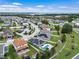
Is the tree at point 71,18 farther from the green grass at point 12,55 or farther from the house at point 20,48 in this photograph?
the green grass at point 12,55

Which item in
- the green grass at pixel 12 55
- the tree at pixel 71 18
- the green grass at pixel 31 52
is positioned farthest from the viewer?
the tree at pixel 71 18

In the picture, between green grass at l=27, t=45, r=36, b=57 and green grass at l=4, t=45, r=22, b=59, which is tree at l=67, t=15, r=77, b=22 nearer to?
green grass at l=27, t=45, r=36, b=57

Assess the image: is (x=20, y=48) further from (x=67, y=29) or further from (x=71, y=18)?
(x=71, y=18)

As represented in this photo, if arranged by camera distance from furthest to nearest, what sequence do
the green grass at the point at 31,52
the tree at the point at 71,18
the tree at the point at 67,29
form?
the tree at the point at 67,29
the tree at the point at 71,18
the green grass at the point at 31,52

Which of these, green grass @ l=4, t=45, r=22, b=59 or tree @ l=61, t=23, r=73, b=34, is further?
tree @ l=61, t=23, r=73, b=34

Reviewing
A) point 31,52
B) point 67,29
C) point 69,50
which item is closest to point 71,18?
point 67,29

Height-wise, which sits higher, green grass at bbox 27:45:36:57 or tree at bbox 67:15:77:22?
tree at bbox 67:15:77:22

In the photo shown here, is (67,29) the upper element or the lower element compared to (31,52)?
upper

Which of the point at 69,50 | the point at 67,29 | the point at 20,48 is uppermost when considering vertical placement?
the point at 67,29

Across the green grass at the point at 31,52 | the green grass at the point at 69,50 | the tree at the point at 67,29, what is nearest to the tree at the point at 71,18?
the tree at the point at 67,29

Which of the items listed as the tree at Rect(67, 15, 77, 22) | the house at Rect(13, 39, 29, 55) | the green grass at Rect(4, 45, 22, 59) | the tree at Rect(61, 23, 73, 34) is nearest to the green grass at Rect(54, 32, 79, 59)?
the tree at Rect(61, 23, 73, 34)

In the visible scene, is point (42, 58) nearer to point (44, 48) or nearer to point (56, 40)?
point (44, 48)

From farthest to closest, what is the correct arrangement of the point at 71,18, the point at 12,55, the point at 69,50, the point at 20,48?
1. the point at 71,18
2. the point at 69,50
3. the point at 20,48
4. the point at 12,55

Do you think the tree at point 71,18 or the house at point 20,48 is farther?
the tree at point 71,18
